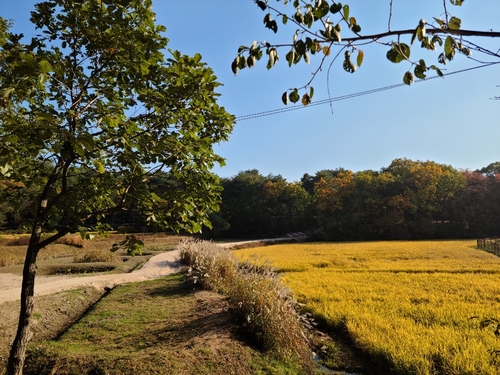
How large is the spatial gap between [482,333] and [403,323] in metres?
1.27

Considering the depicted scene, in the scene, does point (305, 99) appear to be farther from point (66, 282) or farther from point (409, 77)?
point (66, 282)

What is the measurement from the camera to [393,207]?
4072cm

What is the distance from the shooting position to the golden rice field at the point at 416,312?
189 inches

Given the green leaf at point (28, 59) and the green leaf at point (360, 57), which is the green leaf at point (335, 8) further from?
the green leaf at point (28, 59)

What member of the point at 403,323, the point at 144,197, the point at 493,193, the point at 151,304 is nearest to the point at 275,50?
the point at 144,197

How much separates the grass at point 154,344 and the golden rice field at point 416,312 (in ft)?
6.33

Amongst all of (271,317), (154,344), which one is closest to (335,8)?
(271,317)

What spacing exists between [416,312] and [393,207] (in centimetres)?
3590

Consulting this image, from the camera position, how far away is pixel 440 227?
4075 centimetres

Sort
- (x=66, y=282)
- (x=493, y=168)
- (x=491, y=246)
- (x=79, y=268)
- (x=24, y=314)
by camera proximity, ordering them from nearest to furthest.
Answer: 1. (x=24, y=314)
2. (x=66, y=282)
3. (x=79, y=268)
4. (x=491, y=246)
5. (x=493, y=168)

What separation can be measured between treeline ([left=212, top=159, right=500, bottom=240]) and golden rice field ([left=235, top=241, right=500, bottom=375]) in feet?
87.9

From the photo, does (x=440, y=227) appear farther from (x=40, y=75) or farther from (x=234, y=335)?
(x=40, y=75)

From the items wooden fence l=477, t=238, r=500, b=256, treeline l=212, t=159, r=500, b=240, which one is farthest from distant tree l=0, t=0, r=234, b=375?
treeline l=212, t=159, r=500, b=240

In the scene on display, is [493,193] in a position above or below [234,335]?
above
